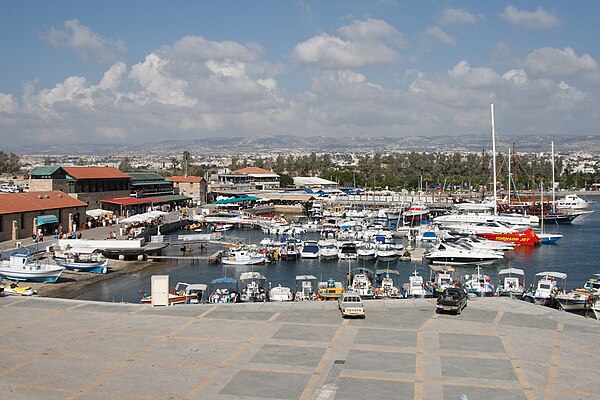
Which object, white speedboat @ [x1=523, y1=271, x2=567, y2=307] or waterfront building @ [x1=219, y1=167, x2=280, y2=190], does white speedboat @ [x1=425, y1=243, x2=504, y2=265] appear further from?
waterfront building @ [x1=219, y1=167, x2=280, y2=190]

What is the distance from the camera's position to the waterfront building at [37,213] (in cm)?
5175

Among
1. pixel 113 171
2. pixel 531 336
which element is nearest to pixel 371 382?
pixel 531 336

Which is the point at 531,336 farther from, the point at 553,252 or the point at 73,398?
the point at 553,252

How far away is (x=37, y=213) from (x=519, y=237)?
44.4m

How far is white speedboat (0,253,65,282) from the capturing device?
39.7 metres

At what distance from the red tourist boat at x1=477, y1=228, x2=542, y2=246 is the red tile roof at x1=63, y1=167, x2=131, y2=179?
43.1 metres

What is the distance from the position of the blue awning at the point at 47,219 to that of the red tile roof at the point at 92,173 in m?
13.6

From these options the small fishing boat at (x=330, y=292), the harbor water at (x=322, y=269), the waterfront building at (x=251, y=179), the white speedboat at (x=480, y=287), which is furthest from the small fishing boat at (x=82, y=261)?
the waterfront building at (x=251, y=179)

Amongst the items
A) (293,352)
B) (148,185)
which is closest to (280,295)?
(293,352)

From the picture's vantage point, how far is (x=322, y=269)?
164ft

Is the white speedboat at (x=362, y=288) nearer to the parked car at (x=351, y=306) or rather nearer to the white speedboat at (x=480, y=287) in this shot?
the white speedboat at (x=480, y=287)

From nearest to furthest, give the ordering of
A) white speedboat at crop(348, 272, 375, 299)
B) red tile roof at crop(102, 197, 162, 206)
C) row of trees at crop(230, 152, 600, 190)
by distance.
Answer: white speedboat at crop(348, 272, 375, 299)
red tile roof at crop(102, 197, 162, 206)
row of trees at crop(230, 152, 600, 190)

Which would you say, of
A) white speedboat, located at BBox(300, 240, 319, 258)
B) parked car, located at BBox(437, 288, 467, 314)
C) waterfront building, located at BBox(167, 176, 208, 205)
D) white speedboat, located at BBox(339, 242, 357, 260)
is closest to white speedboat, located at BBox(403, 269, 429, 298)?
parked car, located at BBox(437, 288, 467, 314)

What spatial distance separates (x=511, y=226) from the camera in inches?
2736
